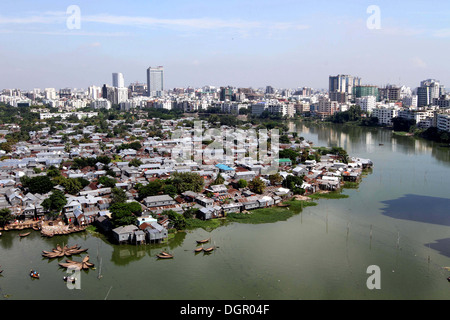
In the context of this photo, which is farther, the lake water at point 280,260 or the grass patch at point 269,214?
the grass patch at point 269,214

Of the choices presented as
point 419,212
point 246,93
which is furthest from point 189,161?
point 246,93

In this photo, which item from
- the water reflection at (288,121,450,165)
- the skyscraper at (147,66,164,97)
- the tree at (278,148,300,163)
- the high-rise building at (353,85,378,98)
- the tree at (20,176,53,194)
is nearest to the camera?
the tree at (20,176,53,194)

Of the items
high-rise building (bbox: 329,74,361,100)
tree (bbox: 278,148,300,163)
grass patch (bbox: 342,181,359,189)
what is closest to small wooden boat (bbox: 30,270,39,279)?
grass patch (bbox: 342,181,359,189)

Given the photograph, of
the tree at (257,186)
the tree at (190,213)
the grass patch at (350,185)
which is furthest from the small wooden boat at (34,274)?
the grass patch at (350,185)

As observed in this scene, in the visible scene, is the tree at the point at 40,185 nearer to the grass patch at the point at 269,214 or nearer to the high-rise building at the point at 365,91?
the grass patch at the point at 269,214

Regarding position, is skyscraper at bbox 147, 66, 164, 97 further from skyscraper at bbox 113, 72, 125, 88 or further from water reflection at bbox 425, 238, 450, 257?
water reflection at bbox 425, 238, 450, 257

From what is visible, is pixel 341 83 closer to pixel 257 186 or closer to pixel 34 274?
pixel 257 186

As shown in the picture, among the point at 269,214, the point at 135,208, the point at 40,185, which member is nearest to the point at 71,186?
the point at 40,185
